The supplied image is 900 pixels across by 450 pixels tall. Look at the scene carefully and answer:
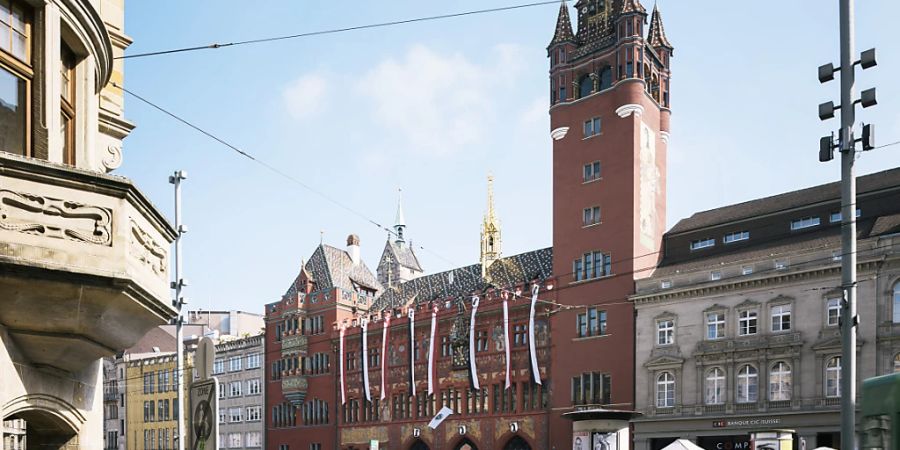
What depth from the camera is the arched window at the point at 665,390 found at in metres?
47.3

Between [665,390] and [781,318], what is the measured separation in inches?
285

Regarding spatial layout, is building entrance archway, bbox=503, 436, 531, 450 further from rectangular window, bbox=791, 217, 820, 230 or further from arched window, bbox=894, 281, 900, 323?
arched window, bbox=894, 281, 900, 323

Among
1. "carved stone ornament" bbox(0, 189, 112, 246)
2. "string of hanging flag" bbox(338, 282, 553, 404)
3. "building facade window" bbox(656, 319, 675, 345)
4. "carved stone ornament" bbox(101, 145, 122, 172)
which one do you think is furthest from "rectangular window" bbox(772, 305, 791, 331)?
"carved stone ornament" bbox(0, 189, 112, 246)

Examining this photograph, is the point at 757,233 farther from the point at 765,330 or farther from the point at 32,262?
the point at 32,262

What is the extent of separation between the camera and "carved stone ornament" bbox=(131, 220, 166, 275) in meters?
8.57

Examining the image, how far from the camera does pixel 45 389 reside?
9164 millimetres

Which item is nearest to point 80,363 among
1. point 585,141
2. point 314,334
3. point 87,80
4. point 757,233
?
point 87,80

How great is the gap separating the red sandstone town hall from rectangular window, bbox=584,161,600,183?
0.27 feet

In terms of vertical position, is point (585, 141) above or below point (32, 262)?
above

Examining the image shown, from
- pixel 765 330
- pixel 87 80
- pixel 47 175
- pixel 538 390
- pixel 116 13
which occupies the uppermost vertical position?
pixel 116 13

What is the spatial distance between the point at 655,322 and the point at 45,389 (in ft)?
138

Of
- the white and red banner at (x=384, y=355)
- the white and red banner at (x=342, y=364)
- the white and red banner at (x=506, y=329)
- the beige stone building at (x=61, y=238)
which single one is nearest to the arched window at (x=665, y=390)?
the white and red banner at (x=506, y=329)

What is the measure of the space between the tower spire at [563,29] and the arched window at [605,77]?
3.63 metres

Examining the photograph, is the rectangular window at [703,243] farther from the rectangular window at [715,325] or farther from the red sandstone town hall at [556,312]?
the rectangular window at [715,325]
